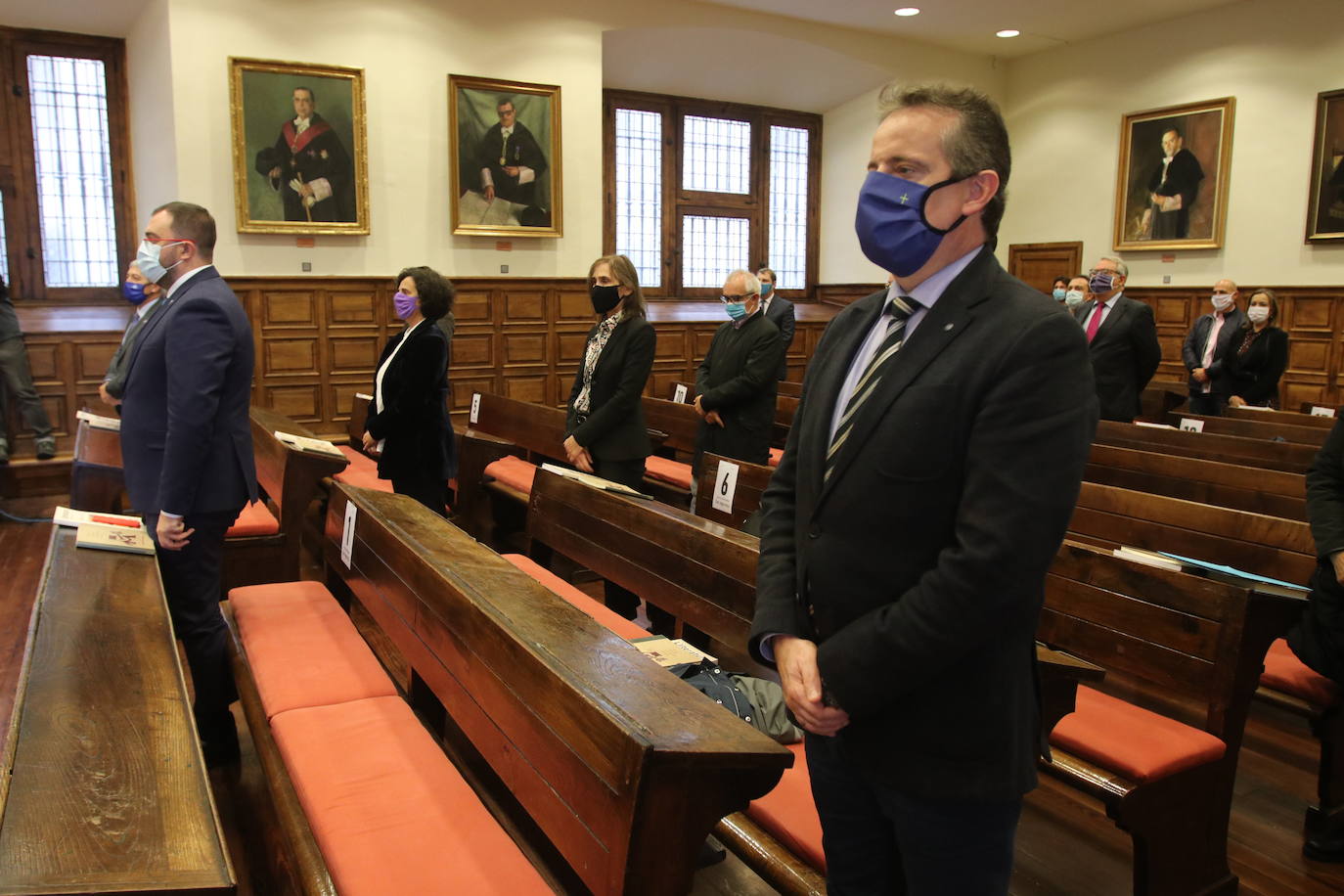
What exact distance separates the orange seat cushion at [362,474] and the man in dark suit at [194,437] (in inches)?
75.6

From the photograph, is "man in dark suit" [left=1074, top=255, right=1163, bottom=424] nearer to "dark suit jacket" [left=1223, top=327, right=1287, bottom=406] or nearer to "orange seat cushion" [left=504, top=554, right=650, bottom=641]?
"dark suit jacket" [left=1223, top=327, right=1287, bottom=406]

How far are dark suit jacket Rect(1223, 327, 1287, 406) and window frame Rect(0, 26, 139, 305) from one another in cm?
982

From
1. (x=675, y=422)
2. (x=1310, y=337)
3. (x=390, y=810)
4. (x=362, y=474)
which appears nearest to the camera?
(x=390, y=810)

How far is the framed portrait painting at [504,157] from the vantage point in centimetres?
859

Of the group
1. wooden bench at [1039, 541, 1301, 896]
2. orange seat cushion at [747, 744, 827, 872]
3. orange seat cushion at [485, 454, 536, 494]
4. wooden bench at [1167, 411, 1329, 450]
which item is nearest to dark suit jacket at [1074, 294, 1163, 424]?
wooden bench at [1167, 411, 1329, 450]

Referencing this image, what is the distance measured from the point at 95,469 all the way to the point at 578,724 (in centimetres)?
419

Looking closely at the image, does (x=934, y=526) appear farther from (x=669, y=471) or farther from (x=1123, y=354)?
(x=1123, y=354)

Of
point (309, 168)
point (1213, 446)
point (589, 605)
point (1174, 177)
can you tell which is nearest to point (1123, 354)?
point (1213, 446)

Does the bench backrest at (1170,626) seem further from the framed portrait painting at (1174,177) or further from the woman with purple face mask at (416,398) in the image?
the framed portrait painting at (1174,177)

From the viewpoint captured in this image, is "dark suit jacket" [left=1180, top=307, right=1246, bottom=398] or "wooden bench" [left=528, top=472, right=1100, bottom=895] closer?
"wooden bench" [left=528, top=472, right=1100, bottom=895]

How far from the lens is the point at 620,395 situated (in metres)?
4.16

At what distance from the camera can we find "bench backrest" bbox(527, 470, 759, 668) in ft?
8.60

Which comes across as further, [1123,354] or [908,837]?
[1123,354]

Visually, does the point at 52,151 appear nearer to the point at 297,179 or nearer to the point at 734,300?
the point at 297,179
